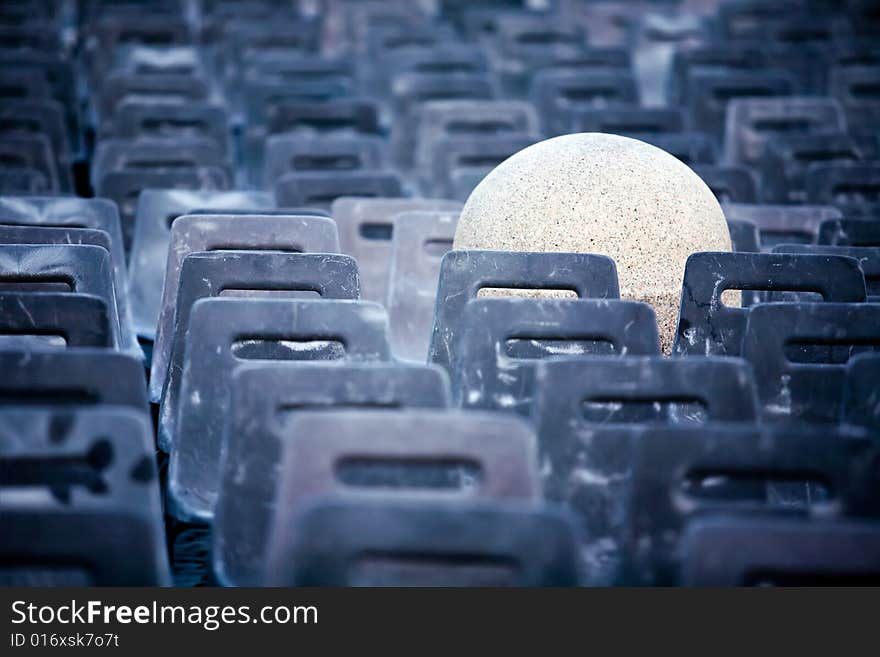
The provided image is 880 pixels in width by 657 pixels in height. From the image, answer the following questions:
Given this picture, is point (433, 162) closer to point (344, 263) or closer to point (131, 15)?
point (344, 263)

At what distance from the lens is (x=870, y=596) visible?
2246 mm

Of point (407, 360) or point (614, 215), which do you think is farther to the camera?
point (407, 360)

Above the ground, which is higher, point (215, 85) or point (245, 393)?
point (245, 393)

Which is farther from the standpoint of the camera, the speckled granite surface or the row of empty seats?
the speckled granite surface

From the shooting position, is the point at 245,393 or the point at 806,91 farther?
the point at 806,91

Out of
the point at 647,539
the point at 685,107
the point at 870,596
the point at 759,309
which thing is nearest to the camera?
the point at 870,596

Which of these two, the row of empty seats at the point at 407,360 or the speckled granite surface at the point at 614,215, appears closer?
the row of empty seats at the point at 407,360

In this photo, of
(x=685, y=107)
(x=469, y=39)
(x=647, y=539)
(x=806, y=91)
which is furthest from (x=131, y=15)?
(x=647, y=539)

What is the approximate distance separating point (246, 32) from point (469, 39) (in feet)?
6.58

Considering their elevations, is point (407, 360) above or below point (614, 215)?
below

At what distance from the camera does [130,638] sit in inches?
89.9

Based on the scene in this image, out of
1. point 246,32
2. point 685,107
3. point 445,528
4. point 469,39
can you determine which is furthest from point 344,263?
point 469,39

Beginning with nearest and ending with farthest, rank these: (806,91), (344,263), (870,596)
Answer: (870,596)
(344,263)
(806,91)

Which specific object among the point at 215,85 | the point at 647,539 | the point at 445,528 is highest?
the point at 445,528
